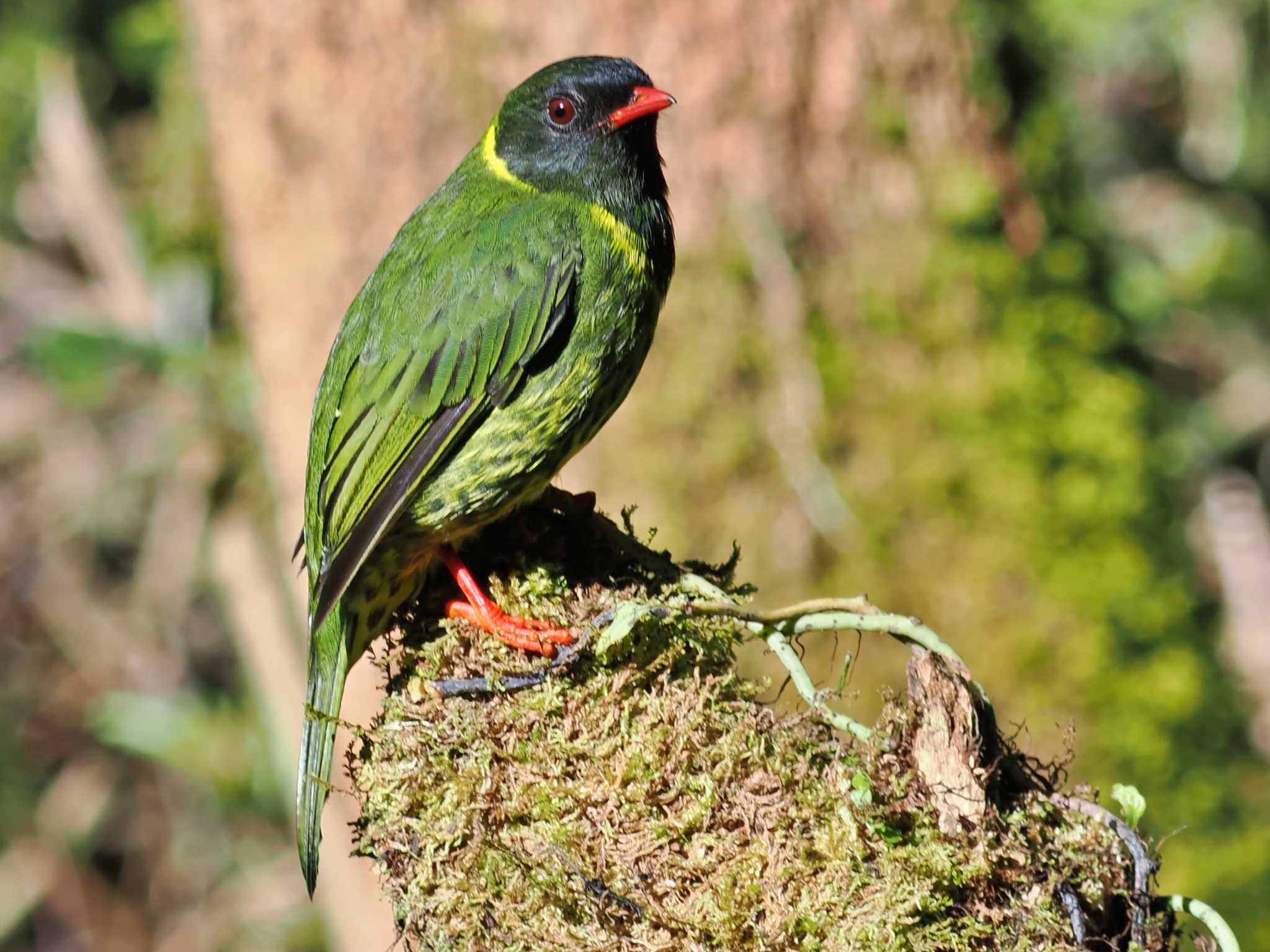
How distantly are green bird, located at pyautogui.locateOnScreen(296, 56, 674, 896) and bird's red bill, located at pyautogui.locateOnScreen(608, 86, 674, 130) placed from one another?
7.6 inches

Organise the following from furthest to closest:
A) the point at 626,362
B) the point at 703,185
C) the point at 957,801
→ the point at 703,185, the point at 626,362, the point at 957,801

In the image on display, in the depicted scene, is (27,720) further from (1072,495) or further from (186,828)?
(1072,495)

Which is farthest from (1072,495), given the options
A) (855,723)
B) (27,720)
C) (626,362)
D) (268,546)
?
(27,720)

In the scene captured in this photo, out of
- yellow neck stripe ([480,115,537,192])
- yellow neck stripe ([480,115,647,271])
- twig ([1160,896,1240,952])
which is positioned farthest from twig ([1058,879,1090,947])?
yellow neck stripe ([480,115,537,192])

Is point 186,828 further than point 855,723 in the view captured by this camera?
Yes

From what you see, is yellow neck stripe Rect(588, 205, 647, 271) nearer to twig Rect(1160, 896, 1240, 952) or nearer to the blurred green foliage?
twig Rect(1160, 896, 1240, 952)

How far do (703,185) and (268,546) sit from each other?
366cm

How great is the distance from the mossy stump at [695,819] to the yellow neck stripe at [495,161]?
151 cm

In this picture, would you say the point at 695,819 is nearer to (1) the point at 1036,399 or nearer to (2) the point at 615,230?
(2) the point at 615,230

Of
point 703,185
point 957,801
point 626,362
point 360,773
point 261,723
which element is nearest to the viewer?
point 957,801

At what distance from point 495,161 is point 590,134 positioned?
309 mm

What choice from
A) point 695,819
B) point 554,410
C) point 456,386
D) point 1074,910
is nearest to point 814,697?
point 695,819

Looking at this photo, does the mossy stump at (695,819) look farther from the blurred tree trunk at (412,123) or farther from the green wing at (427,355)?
the blurred tree trunk at (412,123)

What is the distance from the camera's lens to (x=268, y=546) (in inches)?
320
